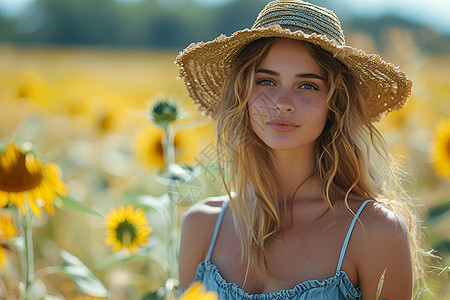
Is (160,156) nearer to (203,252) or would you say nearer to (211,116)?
(211,116)

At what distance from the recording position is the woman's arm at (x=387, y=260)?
152 cm

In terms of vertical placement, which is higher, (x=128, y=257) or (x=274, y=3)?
(x=274, y=3)

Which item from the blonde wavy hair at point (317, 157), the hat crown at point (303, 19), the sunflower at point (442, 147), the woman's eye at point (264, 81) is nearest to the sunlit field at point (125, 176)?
the sunflower at point (442, 147)

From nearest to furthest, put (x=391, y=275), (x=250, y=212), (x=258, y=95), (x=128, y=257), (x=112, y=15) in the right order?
1. (x=391, y=275)
2. (x=258, y=95)
3. (x=250, y=212)
4. (x=128, y=257)
5. (x=112, y=15)

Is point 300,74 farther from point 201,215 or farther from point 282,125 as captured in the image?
point 201,215

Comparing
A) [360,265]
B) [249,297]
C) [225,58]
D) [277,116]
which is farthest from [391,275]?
[225,58]

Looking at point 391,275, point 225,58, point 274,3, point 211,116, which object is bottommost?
point 391,275

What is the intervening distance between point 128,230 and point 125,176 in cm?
144

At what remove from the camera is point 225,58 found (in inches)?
69.9

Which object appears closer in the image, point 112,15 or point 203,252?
point 203,252

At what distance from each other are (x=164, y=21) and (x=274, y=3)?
12574mm

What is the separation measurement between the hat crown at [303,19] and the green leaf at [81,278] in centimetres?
92

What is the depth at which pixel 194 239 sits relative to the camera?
180 cm

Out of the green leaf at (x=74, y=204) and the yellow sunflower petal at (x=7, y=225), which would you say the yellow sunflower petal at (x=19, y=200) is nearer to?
the green leaf at (x=74, y=204)
